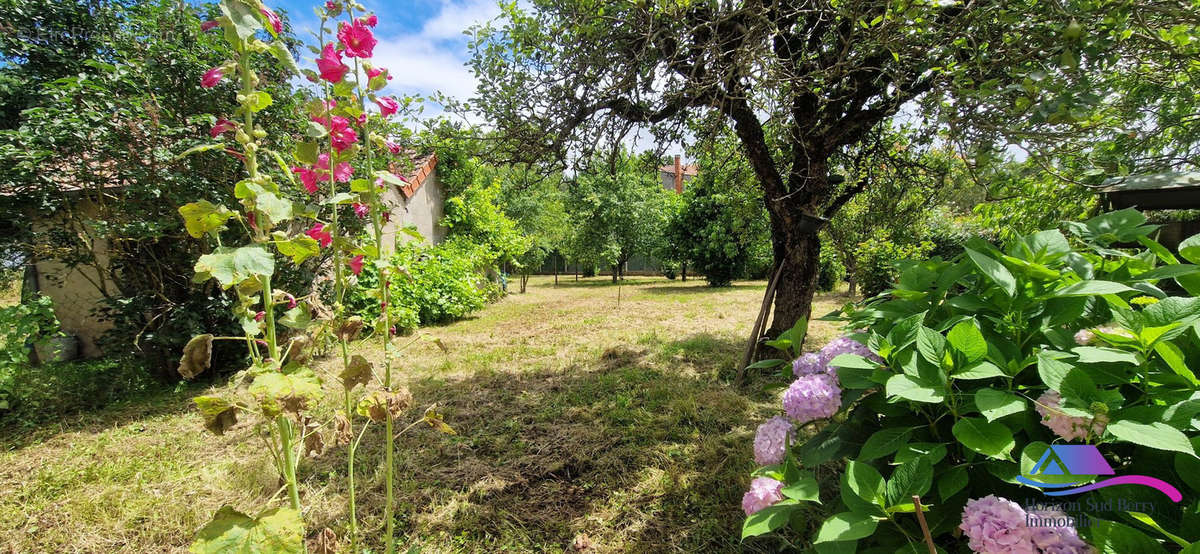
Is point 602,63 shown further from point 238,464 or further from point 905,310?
point 238,464

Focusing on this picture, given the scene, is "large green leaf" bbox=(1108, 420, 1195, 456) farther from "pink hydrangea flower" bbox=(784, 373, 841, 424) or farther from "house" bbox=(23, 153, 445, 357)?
"house" bbox=(23, 153, 445, 357)

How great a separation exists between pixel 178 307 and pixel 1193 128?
8.23 meters

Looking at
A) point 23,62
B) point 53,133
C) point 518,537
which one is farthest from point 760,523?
point 23,62

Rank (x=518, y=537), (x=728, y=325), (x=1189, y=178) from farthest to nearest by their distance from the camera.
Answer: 1. (x=728, y=325)
2. (x=1189, y=178)
3. (x=518, y=537)

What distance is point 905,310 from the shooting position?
1.28m

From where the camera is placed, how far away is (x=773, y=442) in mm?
1258

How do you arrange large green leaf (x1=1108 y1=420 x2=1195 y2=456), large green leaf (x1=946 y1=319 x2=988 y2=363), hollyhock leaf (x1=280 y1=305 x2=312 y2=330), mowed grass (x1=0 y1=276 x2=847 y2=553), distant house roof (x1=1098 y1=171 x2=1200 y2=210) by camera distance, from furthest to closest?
distant house roof (x1=1098 y1=171 x2=1200 y2=210)
mowed grass (x1=0 y1=276 x2=847 y2=553)
hollyhock leaf (x1=280 y1=305 x2=312 y2=330)
large green leaf (x1=946 y1=319 x2=988 y2=363)
large green leaf (x1=1108 y1=420 x2=1195 y2=456)

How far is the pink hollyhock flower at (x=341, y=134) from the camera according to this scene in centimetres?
116

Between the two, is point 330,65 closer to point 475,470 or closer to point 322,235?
point 322,235

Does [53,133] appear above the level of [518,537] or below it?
above
